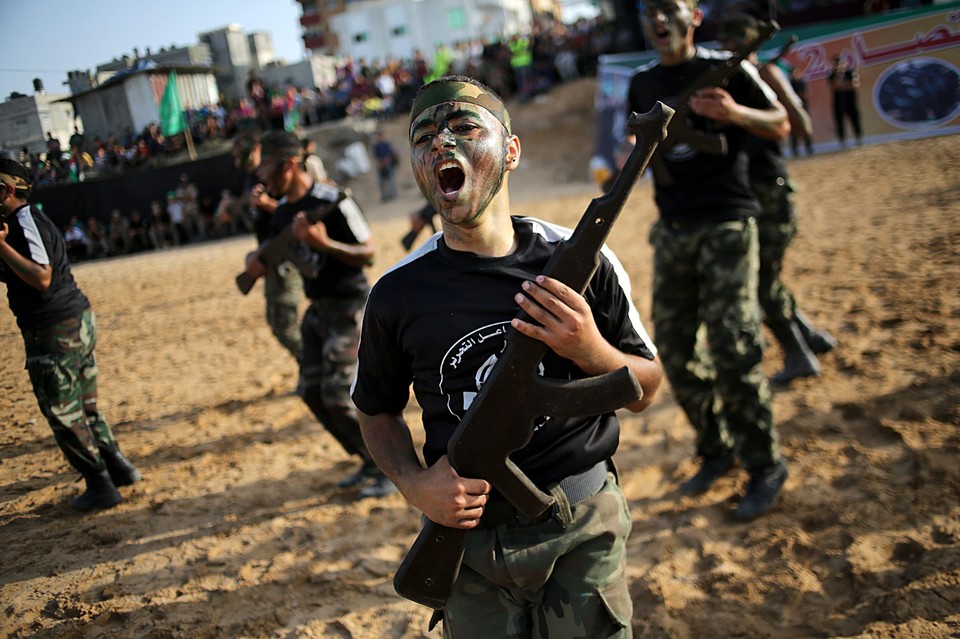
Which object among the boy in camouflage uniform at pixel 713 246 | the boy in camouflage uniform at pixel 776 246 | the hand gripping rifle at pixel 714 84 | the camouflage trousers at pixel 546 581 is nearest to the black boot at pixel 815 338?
the boy in camouflage uniform at pixel 776 246

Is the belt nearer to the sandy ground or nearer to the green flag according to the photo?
the sandy ground

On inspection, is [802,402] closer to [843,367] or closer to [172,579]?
[843,367]

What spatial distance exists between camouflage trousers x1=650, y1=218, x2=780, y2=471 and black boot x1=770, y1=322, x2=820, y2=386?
166 centimetres

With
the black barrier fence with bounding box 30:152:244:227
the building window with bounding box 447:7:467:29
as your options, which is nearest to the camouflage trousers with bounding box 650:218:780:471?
the black barrier fence with bounding box 30:152:244:227

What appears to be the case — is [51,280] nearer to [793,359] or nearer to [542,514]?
[542,514]

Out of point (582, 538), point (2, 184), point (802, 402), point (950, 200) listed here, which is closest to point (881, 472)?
point (802, 402)

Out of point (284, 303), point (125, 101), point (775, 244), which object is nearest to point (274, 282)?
point (284, 303)

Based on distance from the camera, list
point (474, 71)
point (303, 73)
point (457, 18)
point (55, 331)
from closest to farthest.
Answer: point (55, 331), point (303, 73), point (474, 71), point (457, 18)

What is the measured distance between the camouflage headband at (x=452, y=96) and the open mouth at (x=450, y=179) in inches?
7.4

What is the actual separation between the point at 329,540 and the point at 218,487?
44.5 inches

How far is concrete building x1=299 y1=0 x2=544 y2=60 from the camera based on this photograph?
142 feet

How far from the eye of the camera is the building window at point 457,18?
165 ft

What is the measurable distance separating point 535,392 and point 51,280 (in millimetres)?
2788

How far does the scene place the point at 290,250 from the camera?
4.88 meters
